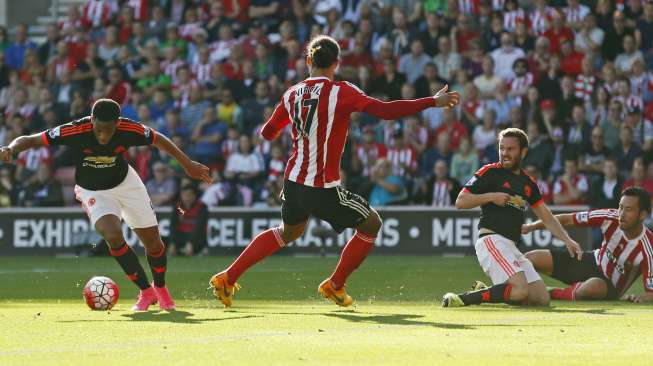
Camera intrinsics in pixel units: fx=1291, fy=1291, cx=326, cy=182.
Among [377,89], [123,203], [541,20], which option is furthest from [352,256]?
[541,20]

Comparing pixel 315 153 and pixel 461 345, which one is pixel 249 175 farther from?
pixel 461 345

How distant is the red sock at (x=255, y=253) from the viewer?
10.7m

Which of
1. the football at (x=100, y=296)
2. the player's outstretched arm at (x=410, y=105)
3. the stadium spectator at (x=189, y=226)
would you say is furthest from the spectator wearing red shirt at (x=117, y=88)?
the player's outstretched arm at (x=410, y=105)

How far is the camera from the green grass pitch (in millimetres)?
7242

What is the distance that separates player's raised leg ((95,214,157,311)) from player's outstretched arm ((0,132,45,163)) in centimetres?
82

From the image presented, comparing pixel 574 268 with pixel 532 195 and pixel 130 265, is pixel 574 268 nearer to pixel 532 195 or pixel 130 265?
pixel 532 195

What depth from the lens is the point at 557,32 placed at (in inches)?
871

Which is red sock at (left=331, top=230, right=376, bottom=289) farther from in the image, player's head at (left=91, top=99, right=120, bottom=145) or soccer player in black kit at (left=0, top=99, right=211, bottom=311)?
player's head at (left=91, top=99, right=120, bottom=145)

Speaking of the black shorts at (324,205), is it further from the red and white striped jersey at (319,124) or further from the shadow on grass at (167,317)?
the shadow on grass at (167,317)

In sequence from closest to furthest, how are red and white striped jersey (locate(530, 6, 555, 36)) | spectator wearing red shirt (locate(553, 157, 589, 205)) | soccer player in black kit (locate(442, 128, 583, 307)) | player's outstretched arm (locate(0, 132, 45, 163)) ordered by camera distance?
player's outstretched arm (locate(0, 132, 45, 163)) < soccer player in black kit (locate(442, 128, 583, 307)) < spectator wearing red shirt (locate(553, 157, 589, 205)) < red and white striped jersey (locate(530, 6, 555, 36))

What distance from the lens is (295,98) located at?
10.4 metres

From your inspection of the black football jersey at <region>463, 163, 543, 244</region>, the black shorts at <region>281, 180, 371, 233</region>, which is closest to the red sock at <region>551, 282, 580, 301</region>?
the black football jersey at <region>463, 163, 543, 244</region>

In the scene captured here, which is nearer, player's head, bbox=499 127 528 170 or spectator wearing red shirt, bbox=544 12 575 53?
player's head, bbox=499 127 528 170

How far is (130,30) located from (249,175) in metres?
5.49
